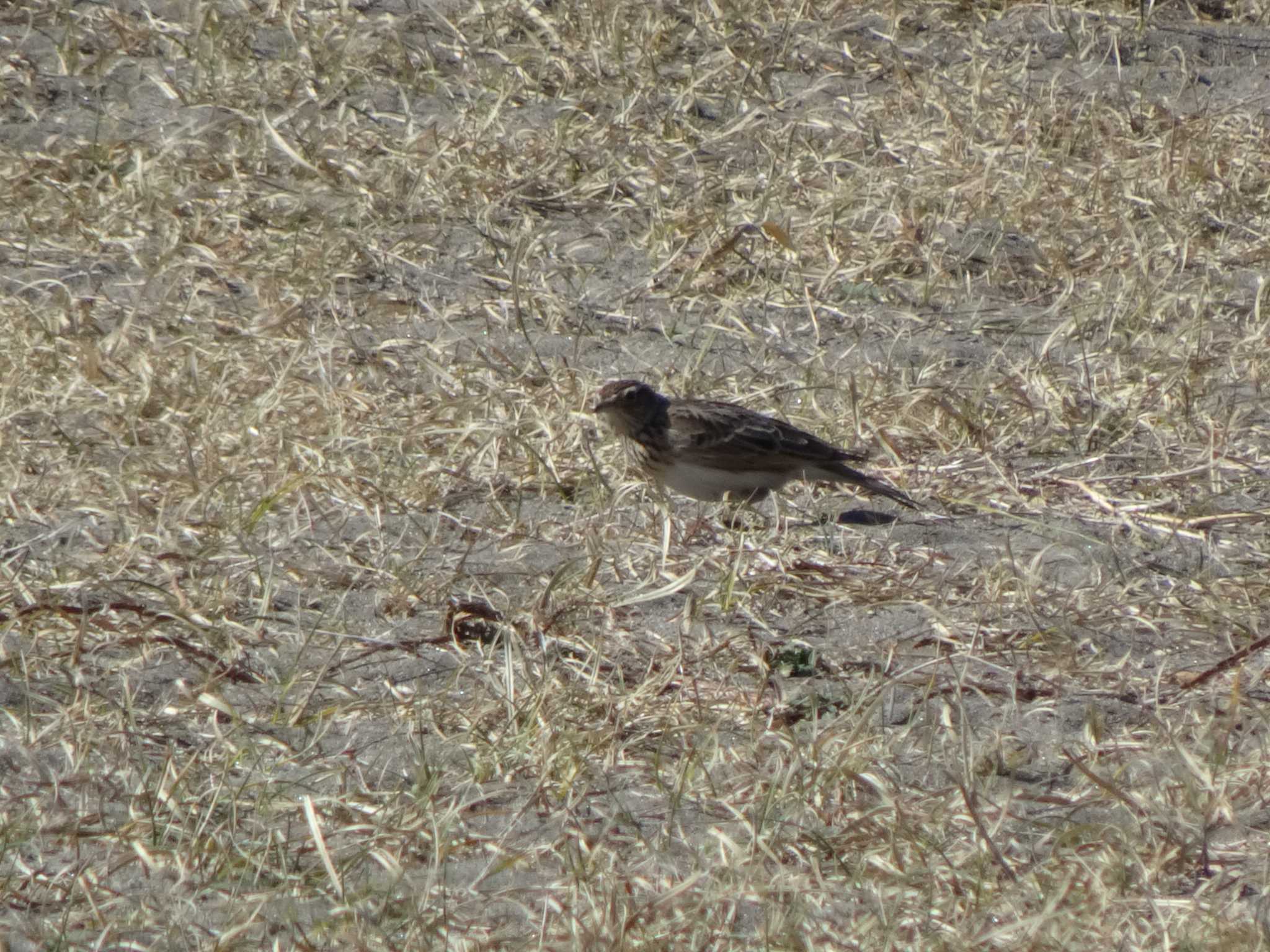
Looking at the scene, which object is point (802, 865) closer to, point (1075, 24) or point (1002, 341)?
point (1002, 341)

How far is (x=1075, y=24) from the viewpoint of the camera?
10.1 metres

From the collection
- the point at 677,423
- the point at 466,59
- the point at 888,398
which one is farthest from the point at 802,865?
the point at 466,59

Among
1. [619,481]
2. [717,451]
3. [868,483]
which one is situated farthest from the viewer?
[619,481]

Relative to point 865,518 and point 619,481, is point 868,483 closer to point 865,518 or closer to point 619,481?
point 865,518

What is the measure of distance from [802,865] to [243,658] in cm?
167

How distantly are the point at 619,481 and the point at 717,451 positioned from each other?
0.38m

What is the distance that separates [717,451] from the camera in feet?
20.6

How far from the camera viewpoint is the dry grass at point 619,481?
13.8ft

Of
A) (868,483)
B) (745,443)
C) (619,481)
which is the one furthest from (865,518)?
(619,481)

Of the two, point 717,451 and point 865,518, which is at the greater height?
point 717,451

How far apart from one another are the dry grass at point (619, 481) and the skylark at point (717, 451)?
16 cm

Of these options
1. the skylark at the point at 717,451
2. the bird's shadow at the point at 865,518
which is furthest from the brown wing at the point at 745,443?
the bird's shadow at the point at 865,518

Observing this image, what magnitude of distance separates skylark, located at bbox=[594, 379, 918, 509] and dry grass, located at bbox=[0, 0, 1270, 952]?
161mm

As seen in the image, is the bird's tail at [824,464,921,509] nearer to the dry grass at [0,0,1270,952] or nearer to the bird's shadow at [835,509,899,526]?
the bird's shadow at [835,509,899,526]
